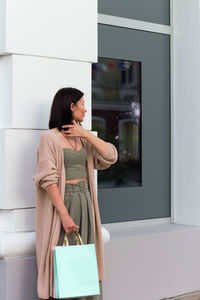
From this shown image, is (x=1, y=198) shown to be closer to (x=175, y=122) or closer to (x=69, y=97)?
(x=69, y=97)

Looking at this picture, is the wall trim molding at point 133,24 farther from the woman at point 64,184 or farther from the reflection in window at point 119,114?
the woman at point 64,184

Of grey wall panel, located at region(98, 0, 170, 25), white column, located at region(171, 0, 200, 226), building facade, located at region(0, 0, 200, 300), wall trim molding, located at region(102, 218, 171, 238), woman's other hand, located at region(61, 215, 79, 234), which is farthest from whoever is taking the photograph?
white column, located at region(171, 0, 200, 226)

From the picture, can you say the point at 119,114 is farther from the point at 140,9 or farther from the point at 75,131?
the point at 75,131

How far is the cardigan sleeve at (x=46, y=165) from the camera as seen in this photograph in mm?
4055

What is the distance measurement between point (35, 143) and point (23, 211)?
53 centimetres

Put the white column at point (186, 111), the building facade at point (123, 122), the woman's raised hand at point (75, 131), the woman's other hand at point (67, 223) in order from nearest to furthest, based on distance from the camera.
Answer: the woman's other hand at point (67, 223) → the woman's raised hand at point (75, 131) → the building facade at point (123, 122) → the white column at point (186, 111)

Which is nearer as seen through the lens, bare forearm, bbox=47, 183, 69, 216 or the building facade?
bare forearm, bbox=47, 183, 69, 216

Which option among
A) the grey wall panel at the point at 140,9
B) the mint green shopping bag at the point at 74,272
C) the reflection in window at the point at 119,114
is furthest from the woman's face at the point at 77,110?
the grey wall panel at the point at 140,9

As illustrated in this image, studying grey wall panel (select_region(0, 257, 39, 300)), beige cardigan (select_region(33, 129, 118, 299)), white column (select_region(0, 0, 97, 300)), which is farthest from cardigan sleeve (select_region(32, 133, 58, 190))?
grey wall panel (select_region(0, 257, 39, 300))

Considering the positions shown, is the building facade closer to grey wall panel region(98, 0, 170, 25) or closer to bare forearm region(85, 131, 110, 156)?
grey wall panel region(98, 0, 170, 25)

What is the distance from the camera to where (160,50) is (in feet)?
21.0

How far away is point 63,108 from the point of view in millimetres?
4238

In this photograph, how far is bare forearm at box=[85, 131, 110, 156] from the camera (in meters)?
4.24

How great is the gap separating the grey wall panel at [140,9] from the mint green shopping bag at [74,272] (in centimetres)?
282
